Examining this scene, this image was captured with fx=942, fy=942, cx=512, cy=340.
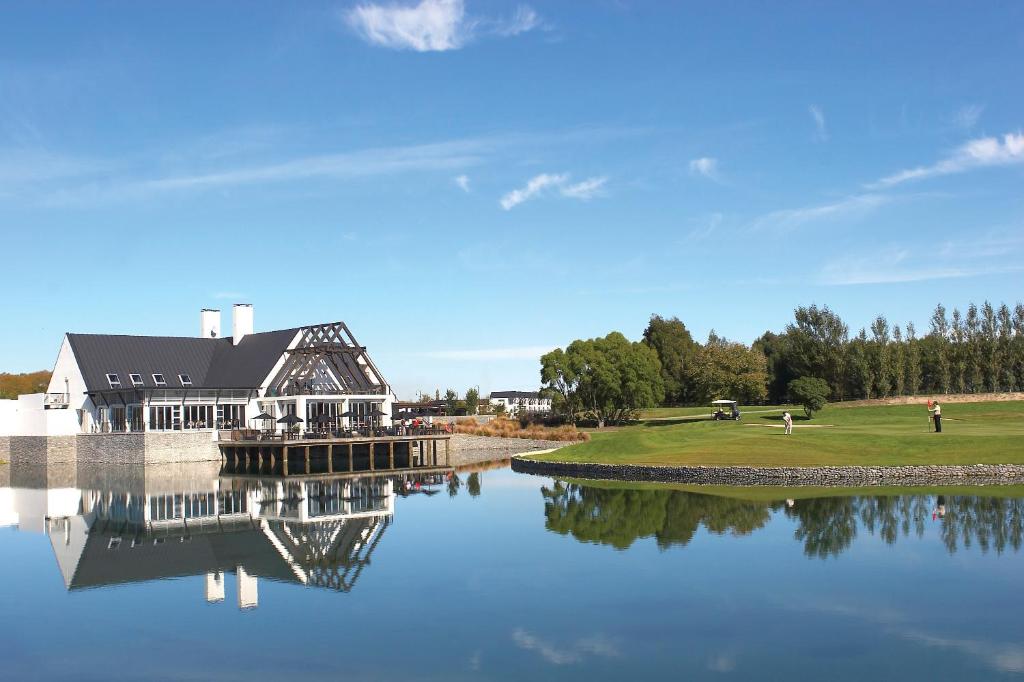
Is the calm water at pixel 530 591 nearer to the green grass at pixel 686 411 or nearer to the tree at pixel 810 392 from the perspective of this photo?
the tree at pixel 810 392

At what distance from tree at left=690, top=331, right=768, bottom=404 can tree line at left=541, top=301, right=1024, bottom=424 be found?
0.27 ft

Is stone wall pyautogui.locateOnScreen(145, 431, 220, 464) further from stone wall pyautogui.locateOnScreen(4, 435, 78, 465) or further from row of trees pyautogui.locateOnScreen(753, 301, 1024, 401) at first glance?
row of trees pyautogui.locateOnScreen(753, 301, 1024, 401)

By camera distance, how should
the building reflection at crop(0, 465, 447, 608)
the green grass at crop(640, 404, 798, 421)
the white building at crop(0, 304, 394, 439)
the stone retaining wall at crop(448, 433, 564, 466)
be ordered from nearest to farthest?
the building reflection at crop(0, 465, 447, 608) < the white building at crop(0, 304, 394, 439) < the stone retaining wall at crop(448, 433, 564, 466) < the green grass at crop(640, 404, 798, 421)

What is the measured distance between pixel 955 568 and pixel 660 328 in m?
82.6

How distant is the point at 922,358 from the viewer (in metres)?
77.7

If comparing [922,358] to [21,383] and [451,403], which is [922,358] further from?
[21,383]

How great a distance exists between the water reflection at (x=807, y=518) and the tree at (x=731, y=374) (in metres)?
46.0

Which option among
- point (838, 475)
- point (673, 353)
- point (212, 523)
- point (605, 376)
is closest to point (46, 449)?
point (212, 523)

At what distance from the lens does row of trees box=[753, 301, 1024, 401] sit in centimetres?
7500

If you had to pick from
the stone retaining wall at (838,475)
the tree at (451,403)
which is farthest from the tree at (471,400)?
the stone retaining wall at (838,475)

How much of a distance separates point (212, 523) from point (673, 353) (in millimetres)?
74591

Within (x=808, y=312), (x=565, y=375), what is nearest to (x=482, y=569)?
(x=565, y=375)

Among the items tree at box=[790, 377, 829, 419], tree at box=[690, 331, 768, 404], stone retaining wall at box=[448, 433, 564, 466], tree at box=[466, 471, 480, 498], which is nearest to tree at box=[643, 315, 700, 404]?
tree at box=[690, 331, 768, 404]

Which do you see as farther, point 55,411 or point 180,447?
point 55,411
